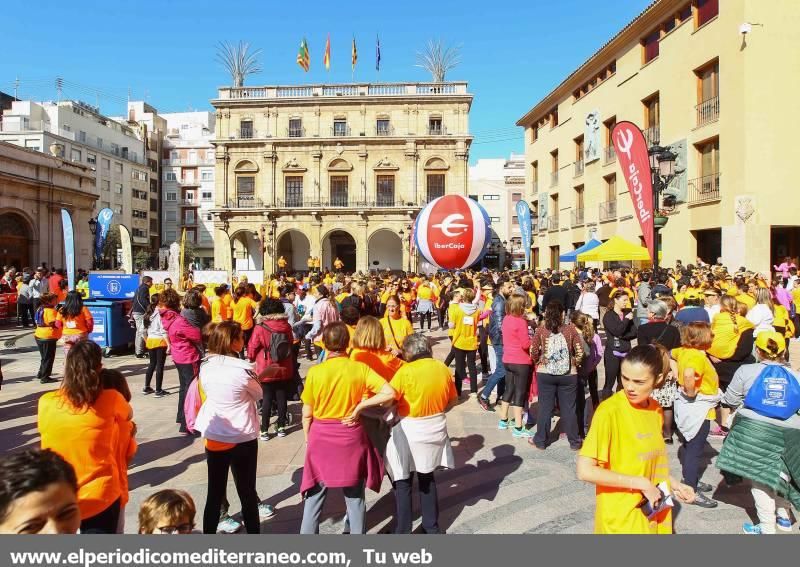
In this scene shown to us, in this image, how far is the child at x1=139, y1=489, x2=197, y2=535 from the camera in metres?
2.02

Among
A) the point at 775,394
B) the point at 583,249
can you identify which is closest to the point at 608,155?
the point at 583,249

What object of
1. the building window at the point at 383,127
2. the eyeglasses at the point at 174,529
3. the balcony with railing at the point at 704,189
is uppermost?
the building window at the point at 383,127

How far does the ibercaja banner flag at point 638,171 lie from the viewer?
8797 mm

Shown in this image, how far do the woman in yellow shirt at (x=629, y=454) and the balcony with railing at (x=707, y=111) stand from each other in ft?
63.5

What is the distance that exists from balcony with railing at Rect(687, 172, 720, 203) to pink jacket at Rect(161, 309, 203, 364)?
18.3 meters

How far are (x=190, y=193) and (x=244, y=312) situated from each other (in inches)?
1895

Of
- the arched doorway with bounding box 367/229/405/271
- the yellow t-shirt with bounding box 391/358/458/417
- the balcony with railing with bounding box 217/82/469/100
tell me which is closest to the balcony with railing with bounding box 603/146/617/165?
the balcony with railing with bounding box 217/82/469/100

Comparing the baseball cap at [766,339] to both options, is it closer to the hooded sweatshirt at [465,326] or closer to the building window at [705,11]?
the hooded sweatshirt at [465,326]

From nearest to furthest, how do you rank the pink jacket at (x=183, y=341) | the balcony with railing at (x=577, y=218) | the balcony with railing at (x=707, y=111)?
the pink jacket at (x=183, y=341), the balcony with railing at (x=707, y=111), the balcony with railing at (x=577, y=218)

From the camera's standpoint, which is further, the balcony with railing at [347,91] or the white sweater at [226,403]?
the balcony with railing at [347,91]

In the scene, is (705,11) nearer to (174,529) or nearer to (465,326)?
(465,326)

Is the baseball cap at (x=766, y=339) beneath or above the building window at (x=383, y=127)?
beneath

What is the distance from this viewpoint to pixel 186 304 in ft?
20.8

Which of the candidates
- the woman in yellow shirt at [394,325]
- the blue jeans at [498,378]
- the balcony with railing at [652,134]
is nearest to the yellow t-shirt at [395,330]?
the woman in yellow shirt at [394,325]
